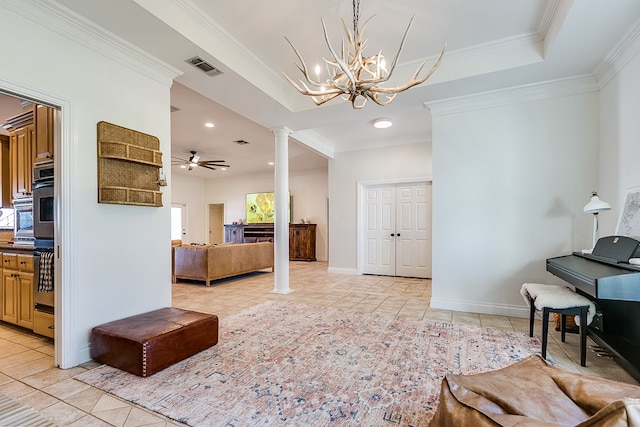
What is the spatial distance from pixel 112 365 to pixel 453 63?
4292 mm

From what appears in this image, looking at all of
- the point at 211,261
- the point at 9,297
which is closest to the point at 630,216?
the point at 211,261

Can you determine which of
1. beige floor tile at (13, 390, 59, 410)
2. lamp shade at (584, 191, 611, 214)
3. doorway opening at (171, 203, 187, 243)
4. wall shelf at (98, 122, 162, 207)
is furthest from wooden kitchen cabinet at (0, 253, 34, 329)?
doorway opening at (171, 203, 187, 243)

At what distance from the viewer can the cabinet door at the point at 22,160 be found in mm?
3152

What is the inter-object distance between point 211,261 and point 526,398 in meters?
5.23

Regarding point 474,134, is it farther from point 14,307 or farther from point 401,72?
point 14,307

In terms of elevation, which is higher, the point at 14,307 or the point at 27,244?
the point at 27,244

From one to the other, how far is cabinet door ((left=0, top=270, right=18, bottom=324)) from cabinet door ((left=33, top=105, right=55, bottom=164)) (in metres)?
1.30

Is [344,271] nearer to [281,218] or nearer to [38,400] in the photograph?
[281,218]

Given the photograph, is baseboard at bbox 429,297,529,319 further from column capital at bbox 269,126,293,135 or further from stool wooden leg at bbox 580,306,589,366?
column capital at bbox 269,126,293,135

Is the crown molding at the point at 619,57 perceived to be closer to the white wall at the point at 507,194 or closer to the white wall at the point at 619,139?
the white wall at the point at 619,139

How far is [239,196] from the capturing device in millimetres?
10781

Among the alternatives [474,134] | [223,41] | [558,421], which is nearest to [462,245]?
[474,134]

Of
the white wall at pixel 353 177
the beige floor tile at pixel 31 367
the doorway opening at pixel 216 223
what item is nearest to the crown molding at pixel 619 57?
the white wall at pixel 353 177

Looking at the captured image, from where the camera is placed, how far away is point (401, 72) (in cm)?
352
